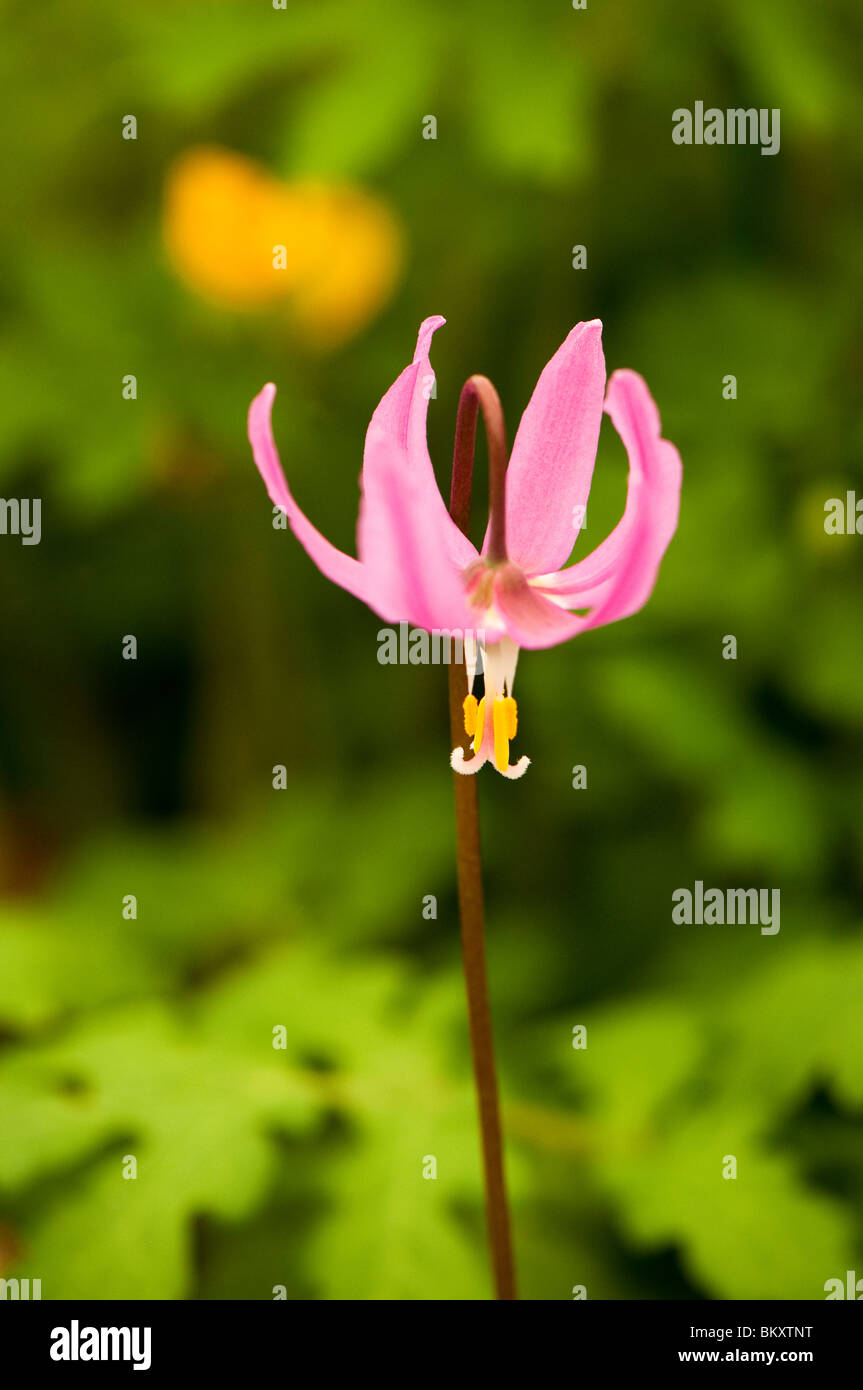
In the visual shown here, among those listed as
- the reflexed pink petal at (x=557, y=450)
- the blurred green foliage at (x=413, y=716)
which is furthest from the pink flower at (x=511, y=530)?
the blurred green foliage at (x=413, y=716)

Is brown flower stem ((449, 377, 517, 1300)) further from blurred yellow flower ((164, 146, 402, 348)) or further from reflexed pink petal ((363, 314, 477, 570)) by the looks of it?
blurred yellow flower ((164, 146, 402, 348))

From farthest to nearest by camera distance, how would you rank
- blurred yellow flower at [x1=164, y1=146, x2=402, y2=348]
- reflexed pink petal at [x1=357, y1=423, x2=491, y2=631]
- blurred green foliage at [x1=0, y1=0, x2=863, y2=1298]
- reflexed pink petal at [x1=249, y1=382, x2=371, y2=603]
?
blurred yellow flower at [x1=164, y1=146, x2=402, y2=348], blurred green foliage at [x1=0, y1=0, x2=863, y2=1298], reflexed pink petal at [x1=249, y1=382, x2=371, y2=603], reflexed pink petal at [x1=357, y1=423, x2=491, y2=631]

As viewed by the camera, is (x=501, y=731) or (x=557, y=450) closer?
(x=501, y=731)

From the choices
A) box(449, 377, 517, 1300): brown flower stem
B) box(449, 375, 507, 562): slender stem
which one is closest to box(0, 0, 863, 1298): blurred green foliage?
box(449, 377, 517, 1300): brown flower stem

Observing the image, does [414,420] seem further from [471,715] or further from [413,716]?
[413,716]

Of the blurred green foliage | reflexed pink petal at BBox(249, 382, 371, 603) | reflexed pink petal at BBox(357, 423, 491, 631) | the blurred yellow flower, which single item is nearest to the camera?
reflexed pink petal at BBox(357, 423, 491, 631)

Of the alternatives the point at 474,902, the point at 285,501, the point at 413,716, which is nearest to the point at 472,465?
the point at 285,501

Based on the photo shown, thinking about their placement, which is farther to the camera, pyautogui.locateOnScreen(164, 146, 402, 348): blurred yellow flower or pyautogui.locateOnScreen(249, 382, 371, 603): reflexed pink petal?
pyautogui.locateOnScreen(164, 146, 402, 348): blurred yellow flower

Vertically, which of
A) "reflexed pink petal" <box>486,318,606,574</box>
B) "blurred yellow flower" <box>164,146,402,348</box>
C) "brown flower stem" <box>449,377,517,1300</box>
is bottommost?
"brown flower stem" <box>449,377,517,1300</box>
